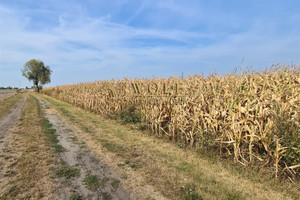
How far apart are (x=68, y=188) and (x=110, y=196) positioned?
0.87m

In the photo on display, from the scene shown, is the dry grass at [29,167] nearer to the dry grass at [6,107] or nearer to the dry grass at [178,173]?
the dry grass at [178,173]

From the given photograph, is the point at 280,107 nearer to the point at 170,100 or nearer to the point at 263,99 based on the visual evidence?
the point at 263,99

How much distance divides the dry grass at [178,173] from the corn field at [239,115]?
473 mm

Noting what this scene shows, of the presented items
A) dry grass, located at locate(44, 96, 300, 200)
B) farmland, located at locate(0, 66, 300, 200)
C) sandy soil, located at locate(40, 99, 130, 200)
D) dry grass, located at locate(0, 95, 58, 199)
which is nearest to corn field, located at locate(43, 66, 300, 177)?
farmland, located at locate(0, 66, 300, 200)

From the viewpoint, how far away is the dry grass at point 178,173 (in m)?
3.22

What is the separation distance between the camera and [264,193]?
322 cm

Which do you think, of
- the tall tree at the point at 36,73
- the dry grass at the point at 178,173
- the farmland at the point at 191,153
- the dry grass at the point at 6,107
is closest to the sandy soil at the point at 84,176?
the farmland at the point at 191,153

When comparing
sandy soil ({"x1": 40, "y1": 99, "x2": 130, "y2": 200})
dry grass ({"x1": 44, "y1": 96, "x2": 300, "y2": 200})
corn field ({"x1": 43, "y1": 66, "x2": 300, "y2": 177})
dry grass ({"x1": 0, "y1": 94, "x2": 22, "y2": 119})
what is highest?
corn field ({"x1": 43, "y1": 66, "x2": 300, "y2": 177})

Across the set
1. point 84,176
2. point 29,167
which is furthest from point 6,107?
point 84,176

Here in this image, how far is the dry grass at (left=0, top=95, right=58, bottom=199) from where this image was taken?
3.04m

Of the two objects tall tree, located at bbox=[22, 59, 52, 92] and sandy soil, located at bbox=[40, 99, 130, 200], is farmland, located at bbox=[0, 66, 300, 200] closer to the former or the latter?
sandy soil, located at bbox=[40, 99, 130, 200]

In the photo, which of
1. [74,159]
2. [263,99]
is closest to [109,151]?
[74,159]

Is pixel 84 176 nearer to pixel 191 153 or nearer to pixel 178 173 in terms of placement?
pixel 178 173

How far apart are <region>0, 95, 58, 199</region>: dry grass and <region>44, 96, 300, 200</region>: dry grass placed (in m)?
1.34
